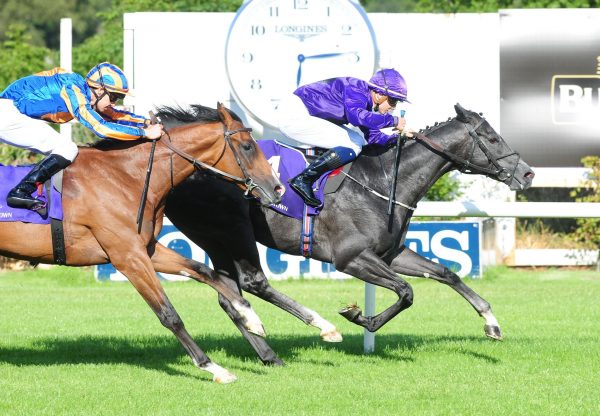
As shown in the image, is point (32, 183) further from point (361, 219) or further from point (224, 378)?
point (361, 219)

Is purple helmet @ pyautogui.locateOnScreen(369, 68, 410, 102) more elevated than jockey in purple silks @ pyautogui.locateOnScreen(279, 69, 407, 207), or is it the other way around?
purple helmet @ pyautogui.locateOnScreen(369, 68, 410, 102)

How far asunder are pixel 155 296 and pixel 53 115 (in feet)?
4.51

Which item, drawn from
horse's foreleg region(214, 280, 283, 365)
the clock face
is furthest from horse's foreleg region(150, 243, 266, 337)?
the clock face

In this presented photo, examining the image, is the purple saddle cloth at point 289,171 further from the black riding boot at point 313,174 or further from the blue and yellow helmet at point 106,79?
the blue and yellow helmet at point 106,79

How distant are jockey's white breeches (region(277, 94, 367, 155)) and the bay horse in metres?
0.83

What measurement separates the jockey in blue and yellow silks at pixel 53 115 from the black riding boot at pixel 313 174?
110 cm

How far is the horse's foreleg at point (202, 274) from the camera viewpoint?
7586 millimetres

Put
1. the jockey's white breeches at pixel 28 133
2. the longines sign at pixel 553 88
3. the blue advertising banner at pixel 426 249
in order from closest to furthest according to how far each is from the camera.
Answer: the jockey's white breeches at pixel 28 133 < the blue advertising banner at pixel 426 249 < the longines sign at pixel 553 88

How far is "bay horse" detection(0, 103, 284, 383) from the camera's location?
24.1ft

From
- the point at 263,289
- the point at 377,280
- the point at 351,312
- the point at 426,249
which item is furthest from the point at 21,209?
the point at 426,249

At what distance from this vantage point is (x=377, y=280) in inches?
313

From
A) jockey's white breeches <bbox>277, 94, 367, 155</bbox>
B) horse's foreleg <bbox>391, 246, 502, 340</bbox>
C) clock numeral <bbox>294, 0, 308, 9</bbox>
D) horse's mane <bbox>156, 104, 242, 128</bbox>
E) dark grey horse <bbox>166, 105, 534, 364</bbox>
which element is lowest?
horse's foreleg <bbox>391, 246, 502, 340</bbox>

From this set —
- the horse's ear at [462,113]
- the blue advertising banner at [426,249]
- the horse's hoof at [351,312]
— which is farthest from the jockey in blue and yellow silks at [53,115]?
the blue advertising banner at [426,249]

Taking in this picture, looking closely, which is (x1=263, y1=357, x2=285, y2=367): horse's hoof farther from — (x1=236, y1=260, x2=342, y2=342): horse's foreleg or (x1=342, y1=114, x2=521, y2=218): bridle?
(x1=342, y1=114, x2=521, y2=218): bridle
